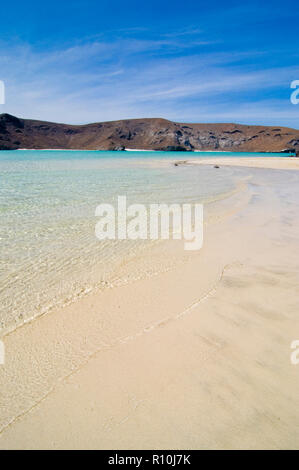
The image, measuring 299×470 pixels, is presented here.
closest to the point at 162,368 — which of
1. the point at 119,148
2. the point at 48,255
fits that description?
Answer: the point at 48,255

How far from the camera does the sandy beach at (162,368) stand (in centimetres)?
205

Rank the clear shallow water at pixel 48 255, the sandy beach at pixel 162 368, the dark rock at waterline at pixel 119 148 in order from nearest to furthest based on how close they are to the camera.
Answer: the sandy beach at pixel 162 368 → the clear shallow water at pixel 48 255 → the dark rock at waterline at pixel 119 148

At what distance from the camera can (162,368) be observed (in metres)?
2.64

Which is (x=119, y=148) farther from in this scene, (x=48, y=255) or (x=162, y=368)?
(x=162, y=368)

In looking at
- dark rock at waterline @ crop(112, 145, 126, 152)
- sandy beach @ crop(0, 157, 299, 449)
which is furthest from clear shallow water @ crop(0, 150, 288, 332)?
dark rock at waterline @ crop(112, 145, 126, 152)

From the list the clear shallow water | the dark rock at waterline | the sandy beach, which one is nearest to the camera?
the sandy beach

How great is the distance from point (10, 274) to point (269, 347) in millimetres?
4275

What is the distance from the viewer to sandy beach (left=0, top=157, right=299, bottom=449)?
205 cm

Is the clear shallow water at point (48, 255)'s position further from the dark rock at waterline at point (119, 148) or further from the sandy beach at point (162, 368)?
the dark rock at waterline at point (119, 148)

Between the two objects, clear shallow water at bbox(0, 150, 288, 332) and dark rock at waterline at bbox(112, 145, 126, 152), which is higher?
dark rock at waterline at bbox(112, 145, 126, 152)

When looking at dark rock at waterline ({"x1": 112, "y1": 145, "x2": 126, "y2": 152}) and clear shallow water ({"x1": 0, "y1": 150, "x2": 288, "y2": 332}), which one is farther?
dark rock at waterline ({"x1": 112, "y1": 145, "x2": 126, "y2": 152})

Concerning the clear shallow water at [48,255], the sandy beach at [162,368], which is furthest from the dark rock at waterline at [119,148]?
the sandy beach at [162,368]

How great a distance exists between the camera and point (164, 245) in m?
6.34

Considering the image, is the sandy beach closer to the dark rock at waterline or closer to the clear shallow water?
the clear shallow water
